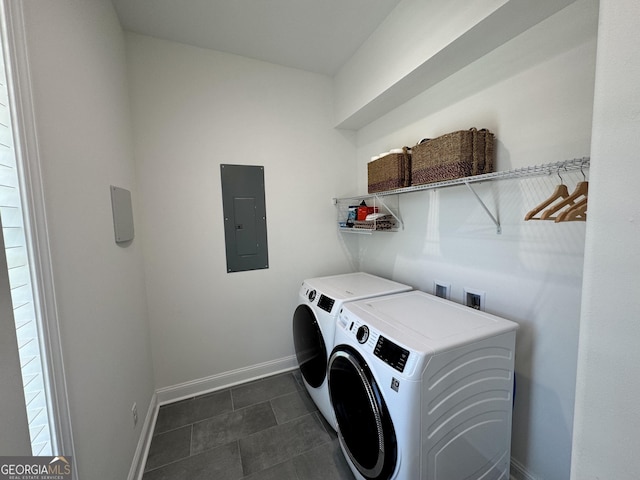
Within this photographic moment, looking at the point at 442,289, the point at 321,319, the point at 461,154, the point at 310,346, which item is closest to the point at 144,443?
the point at 310,346

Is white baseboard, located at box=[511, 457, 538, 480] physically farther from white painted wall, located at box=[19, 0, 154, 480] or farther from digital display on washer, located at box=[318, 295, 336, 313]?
white painted wall, located at box=[19, 0, 154, 480]

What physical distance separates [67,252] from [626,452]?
5.12 feet

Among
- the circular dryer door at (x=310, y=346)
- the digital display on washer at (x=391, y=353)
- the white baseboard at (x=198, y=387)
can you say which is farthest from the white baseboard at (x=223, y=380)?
the digital display on washer at (x=391, y=353)

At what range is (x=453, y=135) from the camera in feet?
4.10

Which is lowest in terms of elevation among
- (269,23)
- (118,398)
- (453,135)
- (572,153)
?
(118,398)

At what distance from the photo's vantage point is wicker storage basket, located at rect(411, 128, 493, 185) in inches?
48.3

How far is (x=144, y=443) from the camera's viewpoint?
1.51 m

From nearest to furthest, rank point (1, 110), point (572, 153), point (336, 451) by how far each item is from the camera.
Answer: point (1, 110)
point (572, 153)
point (336, 451)

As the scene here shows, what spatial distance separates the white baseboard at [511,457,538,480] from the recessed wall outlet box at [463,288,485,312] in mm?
796

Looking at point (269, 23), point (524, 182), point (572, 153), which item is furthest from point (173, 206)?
point (572, 153)

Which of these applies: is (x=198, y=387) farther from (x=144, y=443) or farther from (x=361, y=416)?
(x=361, y=416)

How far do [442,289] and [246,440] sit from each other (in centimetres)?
163

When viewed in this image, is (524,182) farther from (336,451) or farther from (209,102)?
(209,102)

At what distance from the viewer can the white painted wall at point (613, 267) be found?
0.45 m
